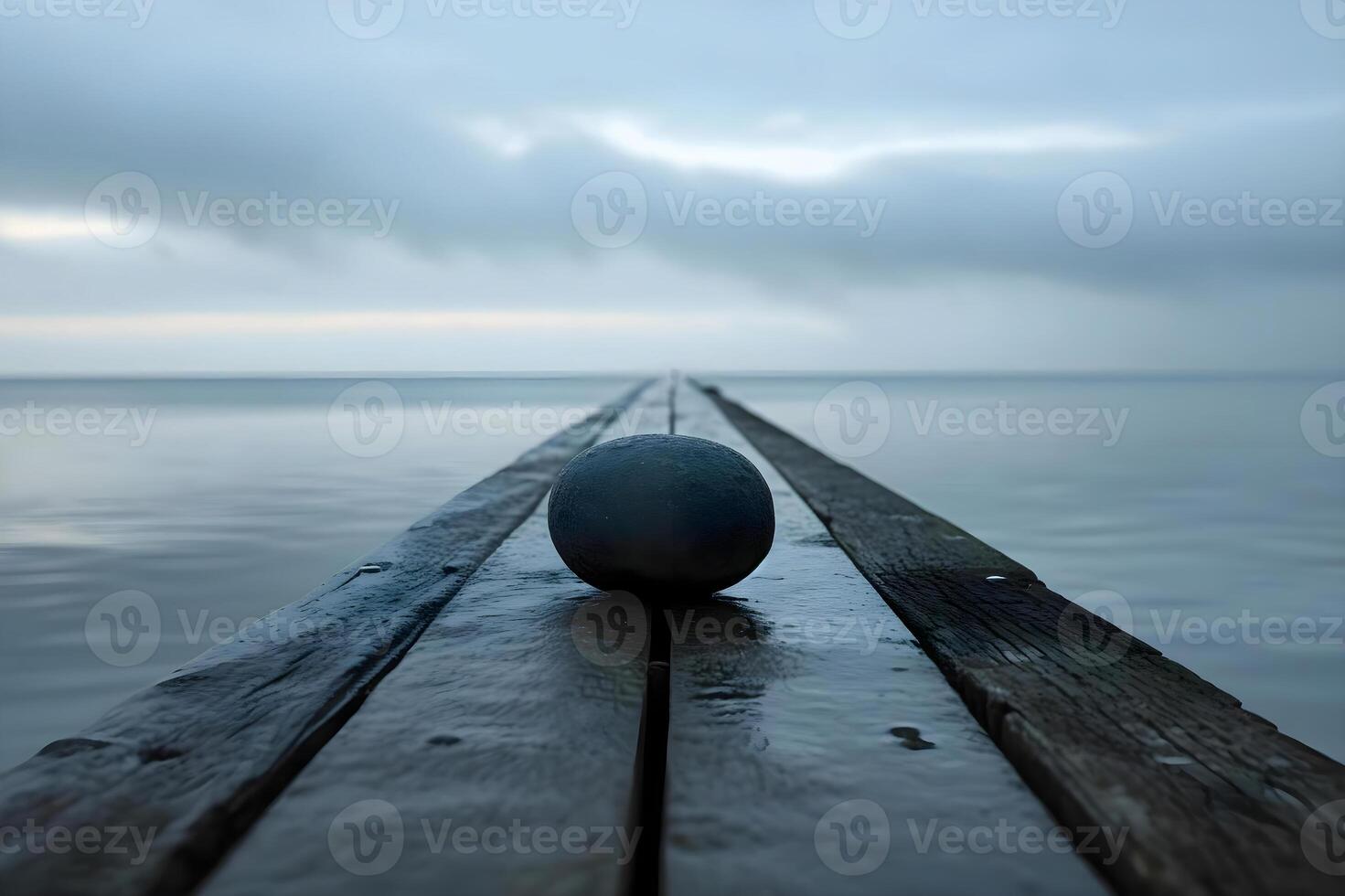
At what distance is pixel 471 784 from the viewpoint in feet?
4.66

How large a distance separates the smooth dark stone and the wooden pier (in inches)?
5.7

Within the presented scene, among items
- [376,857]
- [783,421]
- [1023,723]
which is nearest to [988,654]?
[1023,723]

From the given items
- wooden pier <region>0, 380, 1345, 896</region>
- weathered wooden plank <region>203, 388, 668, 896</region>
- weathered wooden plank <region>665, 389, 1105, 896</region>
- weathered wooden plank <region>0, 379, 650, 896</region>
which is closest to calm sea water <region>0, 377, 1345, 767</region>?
weathered wooden plank <region>0, 379, 650, 896</region>

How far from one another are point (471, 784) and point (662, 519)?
1.16m

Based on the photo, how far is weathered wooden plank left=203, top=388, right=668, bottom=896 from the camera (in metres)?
1.19

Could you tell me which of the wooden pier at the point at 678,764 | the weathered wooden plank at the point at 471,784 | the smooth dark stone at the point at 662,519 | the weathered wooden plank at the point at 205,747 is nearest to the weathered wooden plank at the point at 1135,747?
the wooden pier at the point at 678,764

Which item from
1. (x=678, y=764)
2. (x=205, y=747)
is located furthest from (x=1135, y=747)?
(x=205, y=747)

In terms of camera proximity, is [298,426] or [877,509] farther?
[298,426]

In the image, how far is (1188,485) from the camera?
1150 cm

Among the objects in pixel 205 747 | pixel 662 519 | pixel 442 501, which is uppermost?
pixel 662 519

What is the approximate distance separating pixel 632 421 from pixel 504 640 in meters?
8.60

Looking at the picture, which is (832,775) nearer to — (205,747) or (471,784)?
(471,784)

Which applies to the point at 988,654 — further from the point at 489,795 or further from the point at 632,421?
the point at 632,421

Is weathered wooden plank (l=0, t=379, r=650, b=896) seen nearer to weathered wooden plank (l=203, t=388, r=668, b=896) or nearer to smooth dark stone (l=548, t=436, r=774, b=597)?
weathered wooden plank (l=203, t=388, r=668, b=896)
